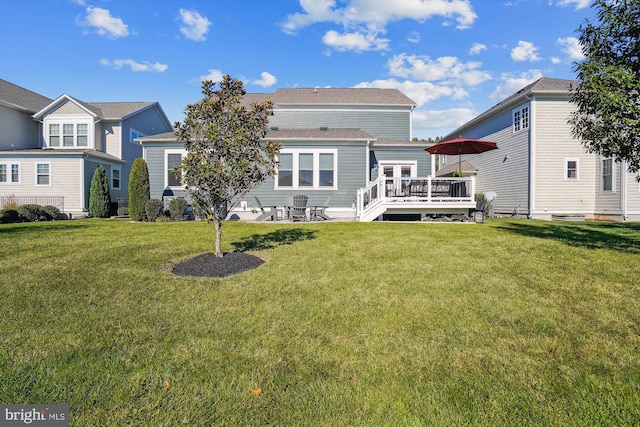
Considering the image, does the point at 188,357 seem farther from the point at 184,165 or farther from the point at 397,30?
the point at 397,30

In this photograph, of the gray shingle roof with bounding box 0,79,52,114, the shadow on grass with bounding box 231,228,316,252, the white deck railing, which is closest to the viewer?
the shadow on grass with bounding box 231,228,316,252

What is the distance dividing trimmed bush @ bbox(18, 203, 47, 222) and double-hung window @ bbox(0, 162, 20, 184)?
4337mm

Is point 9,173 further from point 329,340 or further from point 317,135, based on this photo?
point 329,340

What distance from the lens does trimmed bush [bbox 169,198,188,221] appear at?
1447 cm

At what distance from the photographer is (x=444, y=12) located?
1525 cm

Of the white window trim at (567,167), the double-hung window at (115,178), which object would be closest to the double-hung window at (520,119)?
the white window trim at (567,167)

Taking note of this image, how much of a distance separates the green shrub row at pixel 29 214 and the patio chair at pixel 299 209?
40.4 ft

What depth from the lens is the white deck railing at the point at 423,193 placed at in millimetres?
12984

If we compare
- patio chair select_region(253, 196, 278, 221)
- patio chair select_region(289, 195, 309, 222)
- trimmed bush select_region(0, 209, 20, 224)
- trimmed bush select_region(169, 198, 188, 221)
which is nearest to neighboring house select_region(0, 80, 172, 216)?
trimmed bush select_region(0, 209, 20, 224)

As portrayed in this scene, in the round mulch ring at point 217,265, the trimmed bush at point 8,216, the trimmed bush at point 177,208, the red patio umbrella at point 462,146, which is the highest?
the red patio umbrella at point 462,146

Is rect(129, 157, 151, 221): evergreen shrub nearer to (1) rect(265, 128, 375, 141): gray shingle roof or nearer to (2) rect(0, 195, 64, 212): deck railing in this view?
(1) rect(265, 128, 375, 141): gray shingle roof

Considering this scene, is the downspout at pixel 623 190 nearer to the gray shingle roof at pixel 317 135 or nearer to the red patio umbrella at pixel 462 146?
the red patio umbrella at pixel 462 146

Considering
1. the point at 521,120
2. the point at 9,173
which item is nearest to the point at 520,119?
the point at 521,120

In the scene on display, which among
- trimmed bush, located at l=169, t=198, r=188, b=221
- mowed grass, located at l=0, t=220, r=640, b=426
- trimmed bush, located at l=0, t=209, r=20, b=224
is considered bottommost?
mowed grass, located at l=0, t=220, r=640, b=426
